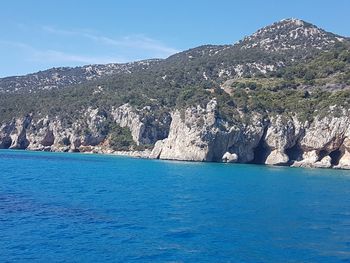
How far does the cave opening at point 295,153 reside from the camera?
91075mm

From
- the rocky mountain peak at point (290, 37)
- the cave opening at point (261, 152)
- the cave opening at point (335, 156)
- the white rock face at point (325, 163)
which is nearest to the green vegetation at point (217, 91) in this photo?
the cave opening at point (261, 152)

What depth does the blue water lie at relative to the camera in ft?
67.9

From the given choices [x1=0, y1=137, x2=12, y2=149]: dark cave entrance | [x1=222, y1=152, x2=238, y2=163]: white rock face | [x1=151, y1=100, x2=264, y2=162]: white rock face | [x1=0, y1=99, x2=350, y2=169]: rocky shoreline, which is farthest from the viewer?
[x1=0, y1=137, x2=12, y2=149]: dark cave entrance

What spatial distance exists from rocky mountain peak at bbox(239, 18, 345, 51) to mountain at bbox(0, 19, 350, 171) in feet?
1.39

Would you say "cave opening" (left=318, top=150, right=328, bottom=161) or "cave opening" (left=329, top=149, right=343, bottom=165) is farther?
"cave opening" (left=318, top=150, right=328, bottom=161)

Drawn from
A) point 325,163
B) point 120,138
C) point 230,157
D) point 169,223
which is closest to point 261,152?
point 230,157

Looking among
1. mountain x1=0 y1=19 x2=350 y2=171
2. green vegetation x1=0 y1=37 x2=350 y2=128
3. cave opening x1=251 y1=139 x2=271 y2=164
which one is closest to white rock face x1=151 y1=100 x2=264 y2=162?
mountain x1=0 y1=19 x2=350 y2=171

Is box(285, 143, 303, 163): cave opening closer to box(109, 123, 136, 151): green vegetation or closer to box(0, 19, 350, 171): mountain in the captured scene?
box(0, 19, 350, 171): mountain

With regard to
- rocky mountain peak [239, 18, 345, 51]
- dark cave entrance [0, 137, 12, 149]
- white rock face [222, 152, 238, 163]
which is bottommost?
dark cave entrance [0, 137, 12, 149]

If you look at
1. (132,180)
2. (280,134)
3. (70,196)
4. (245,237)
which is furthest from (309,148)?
(245,237)

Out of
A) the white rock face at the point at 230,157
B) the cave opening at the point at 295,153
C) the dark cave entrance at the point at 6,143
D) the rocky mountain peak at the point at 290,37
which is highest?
the rocky mountain peak at the point at 290,37

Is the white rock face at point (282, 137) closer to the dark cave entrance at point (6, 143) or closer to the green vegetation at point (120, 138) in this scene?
the green vegetation at point (120, 138)

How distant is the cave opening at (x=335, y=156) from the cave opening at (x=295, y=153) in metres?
6.01

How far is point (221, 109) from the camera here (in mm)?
95812
